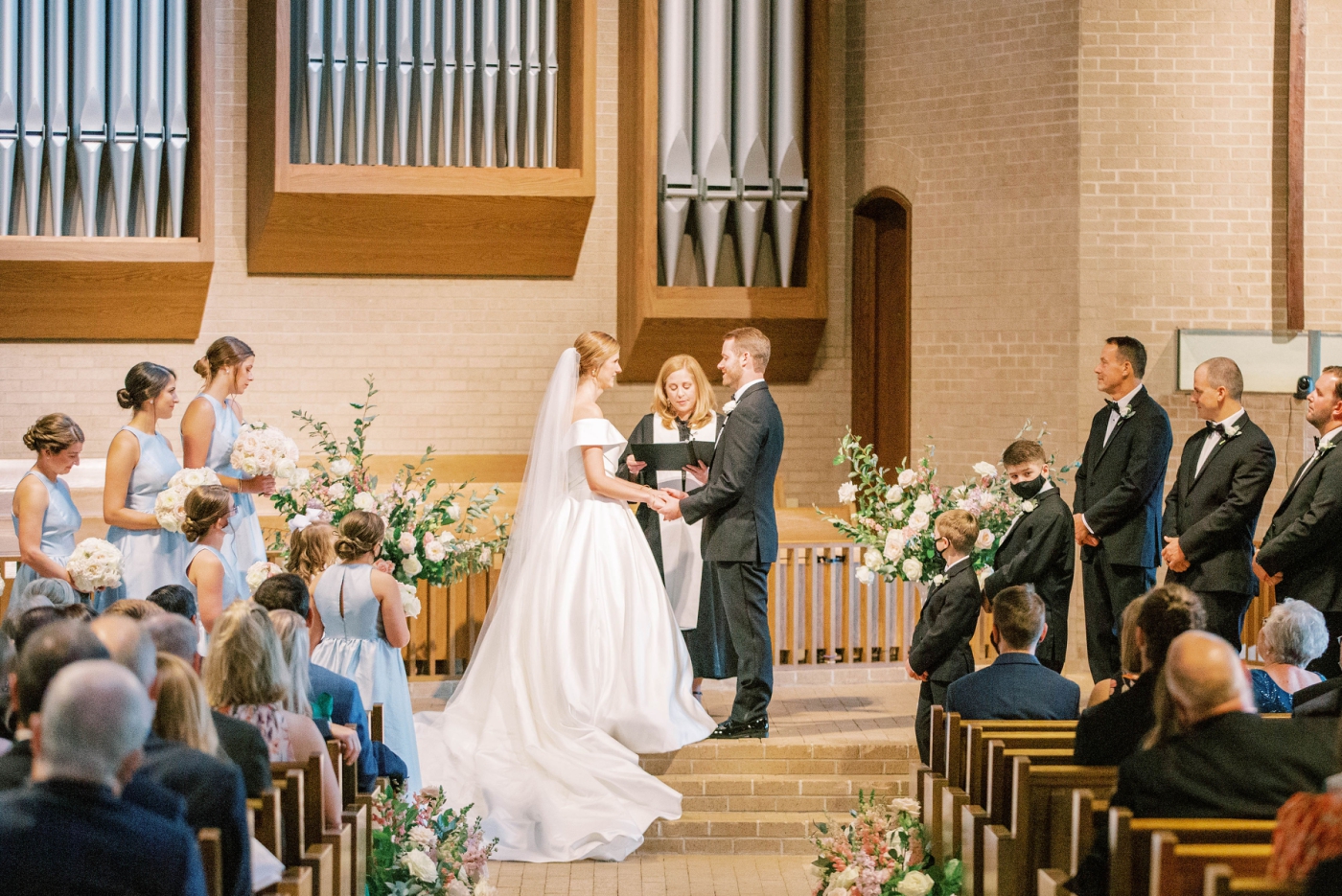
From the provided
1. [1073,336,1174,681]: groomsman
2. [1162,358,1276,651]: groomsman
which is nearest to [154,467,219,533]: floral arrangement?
[1073,336,1174,681]: groomsman

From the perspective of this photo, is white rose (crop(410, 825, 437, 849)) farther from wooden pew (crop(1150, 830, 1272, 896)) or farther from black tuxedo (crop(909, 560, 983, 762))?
wooden pew (crop(1150, 830, 1272, 896))

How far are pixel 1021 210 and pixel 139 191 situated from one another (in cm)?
532

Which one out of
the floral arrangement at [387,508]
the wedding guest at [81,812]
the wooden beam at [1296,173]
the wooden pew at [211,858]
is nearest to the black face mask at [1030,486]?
the floral arrangement at [387,508]

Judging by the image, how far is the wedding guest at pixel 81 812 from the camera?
222 centimetres

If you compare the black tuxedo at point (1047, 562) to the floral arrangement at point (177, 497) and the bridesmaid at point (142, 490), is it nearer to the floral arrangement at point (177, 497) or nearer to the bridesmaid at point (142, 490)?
the floral arrangement at point (177, 497)

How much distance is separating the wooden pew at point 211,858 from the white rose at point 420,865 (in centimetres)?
191

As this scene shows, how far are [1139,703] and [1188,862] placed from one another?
0.98 metres

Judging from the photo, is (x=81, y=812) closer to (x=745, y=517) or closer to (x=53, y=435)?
(x=53, y=435)

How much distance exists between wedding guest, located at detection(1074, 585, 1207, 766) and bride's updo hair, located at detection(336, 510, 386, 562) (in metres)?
2.40

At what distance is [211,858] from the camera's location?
2.57 metres

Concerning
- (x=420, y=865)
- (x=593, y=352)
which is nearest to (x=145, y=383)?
(x=593, y=352)

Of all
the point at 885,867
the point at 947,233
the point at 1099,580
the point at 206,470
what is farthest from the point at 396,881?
the point at 947,233

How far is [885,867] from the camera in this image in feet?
15.2

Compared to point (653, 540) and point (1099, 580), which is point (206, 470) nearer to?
point (653, 540)
